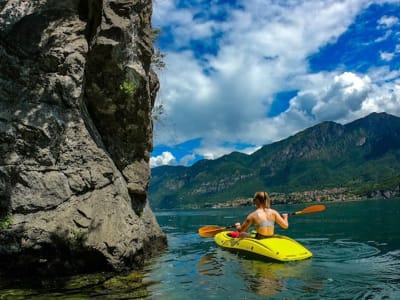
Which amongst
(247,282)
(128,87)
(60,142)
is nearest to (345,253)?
(247,282)

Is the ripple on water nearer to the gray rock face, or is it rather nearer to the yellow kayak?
the yellow kayak

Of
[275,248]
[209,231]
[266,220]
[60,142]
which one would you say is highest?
[60,142]

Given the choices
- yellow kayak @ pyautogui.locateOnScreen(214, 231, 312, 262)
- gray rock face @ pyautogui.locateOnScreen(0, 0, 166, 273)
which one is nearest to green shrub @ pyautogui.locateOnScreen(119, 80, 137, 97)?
gray rock face @ pyautogui.locateOnScreen(0, 0, 166, 273)

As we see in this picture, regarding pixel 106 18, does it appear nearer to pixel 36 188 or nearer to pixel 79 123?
pixel 79 123

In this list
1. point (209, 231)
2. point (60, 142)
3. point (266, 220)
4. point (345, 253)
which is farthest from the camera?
point (209, 231)

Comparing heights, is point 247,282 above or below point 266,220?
below

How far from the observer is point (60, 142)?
13.3 meters

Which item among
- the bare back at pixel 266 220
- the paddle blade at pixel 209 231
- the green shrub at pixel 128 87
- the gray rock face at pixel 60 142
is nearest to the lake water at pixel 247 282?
the gray rock face at pixel 60 142

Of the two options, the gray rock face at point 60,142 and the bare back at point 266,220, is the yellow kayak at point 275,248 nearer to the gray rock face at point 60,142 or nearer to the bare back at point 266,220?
the bare back at point 266,220

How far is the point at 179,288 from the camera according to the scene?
11.7 metres

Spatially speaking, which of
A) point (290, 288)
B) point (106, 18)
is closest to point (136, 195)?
point (106, 18)

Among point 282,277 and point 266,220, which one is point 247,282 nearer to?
point 282,277

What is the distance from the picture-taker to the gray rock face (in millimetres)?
12242

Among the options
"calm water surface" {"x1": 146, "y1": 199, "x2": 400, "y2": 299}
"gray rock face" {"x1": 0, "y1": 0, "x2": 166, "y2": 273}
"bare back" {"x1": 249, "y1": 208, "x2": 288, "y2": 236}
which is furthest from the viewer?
"bare back" {"x1": 249, "y1": 208, "x2": 288, "y2": 236}
